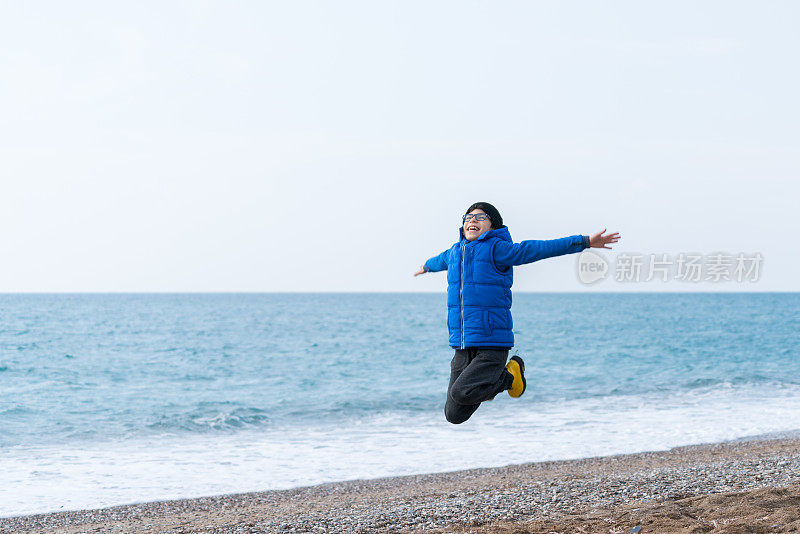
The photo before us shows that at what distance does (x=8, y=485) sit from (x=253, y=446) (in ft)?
15.4

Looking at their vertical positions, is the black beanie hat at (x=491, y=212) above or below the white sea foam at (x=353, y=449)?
above

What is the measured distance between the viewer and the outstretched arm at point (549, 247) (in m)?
5.45

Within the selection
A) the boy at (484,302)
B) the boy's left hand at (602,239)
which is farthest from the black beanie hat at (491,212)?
the boy's left hand at (602,239)

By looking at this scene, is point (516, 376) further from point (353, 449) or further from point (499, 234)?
point (353, 449)

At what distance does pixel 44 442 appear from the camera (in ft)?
52.2

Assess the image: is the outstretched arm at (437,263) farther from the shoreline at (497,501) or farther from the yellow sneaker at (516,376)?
the shoreline at (497,501)

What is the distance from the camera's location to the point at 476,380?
218 inches

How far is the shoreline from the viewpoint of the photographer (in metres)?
7.42

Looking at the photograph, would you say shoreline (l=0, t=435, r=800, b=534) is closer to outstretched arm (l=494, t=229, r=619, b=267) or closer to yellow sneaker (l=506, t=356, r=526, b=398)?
yellow sneaker (l=506, t=356, r=526, b=398)

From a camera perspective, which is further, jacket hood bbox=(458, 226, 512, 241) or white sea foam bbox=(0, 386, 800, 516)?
white sea foam bbox=(0, 386, 800, 516)

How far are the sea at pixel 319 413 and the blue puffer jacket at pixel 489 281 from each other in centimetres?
50

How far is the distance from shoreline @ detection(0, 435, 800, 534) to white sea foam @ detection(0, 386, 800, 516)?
2.67 ft

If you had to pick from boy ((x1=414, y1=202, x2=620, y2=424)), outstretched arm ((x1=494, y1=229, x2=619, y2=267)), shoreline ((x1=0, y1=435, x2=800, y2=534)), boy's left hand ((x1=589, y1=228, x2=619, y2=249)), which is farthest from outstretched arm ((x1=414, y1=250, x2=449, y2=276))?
shoreline ((x1=0, y1=435, x2=800, y2=534))

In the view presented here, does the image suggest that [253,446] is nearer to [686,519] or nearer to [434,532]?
[434,532]
